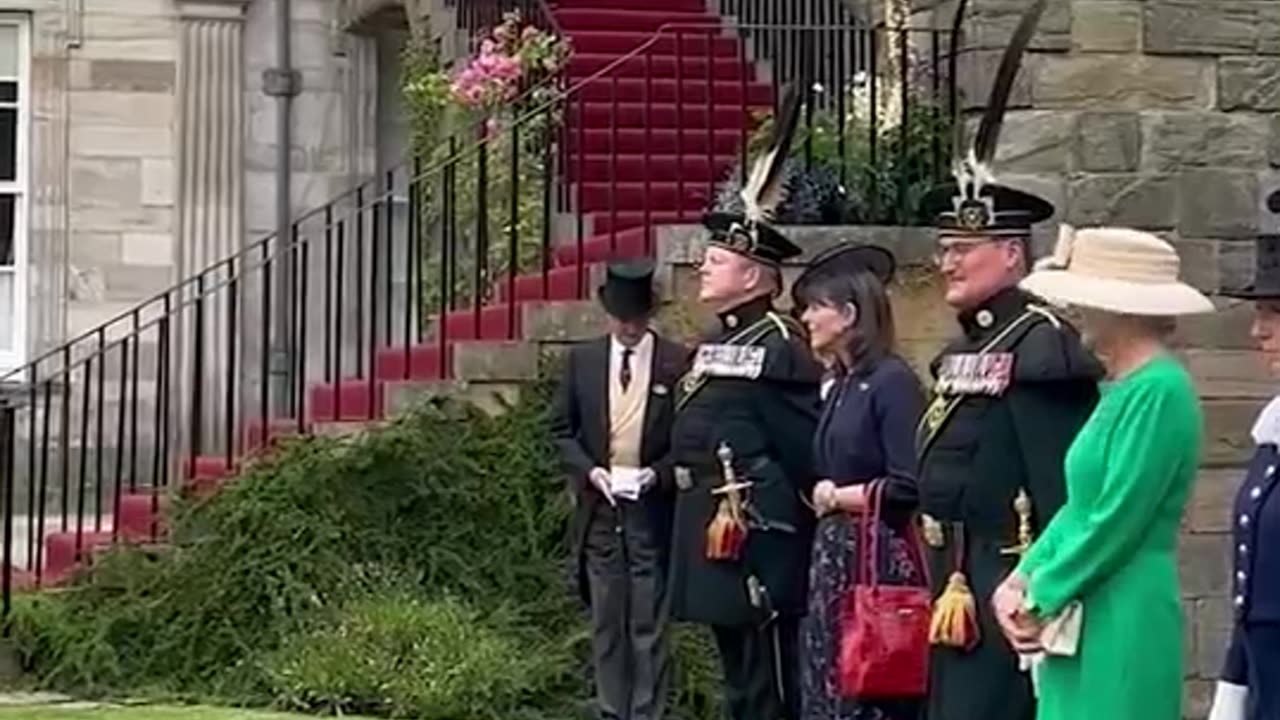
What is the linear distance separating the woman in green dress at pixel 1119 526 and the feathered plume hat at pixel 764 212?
260 cm

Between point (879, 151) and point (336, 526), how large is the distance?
105 inches

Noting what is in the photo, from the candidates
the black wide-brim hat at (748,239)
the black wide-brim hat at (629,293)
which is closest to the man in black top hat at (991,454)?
the black wide-brim hat at (748,239)

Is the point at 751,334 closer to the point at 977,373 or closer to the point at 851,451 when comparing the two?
the point at 851,451

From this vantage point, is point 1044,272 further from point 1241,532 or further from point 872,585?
point 872,585

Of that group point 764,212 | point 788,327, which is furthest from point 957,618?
point 764,212

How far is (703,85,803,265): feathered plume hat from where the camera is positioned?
8594 millimetres

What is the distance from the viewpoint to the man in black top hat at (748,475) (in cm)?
830

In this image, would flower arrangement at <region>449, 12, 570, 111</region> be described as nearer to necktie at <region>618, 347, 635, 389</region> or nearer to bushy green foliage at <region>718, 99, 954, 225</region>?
bushy green foliage at <region>718, 99, 954, 225</region>

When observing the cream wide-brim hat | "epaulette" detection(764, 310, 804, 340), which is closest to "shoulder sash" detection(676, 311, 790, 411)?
"epaulette" detection(764, 310, 804, 340)

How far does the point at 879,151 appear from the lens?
34.6ft

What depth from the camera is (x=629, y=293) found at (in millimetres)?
9484

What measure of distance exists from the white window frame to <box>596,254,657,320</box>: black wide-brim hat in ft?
26.4

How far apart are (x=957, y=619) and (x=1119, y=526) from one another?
93 cm

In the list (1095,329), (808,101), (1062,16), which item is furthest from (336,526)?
(1095,329)
